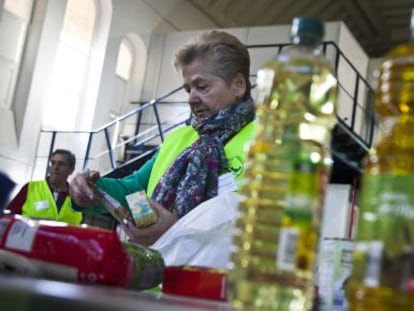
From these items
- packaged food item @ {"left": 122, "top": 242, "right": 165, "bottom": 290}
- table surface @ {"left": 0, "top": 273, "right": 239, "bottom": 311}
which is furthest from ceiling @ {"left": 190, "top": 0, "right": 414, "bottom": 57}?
table surface @ {"left": 0, "top": 273, "right": 239, "bottom": 311}

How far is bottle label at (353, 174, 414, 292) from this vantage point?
1.92 ft

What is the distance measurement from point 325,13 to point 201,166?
963 cm

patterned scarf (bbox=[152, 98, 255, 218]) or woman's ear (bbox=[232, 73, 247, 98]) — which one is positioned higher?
woman's ear (bbox=[232, 73, 247, 98])

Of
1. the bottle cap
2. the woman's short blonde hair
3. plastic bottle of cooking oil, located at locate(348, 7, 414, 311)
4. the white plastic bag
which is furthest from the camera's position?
the woman's short blonde hair

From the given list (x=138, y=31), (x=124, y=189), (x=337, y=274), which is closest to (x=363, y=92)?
(x=138, y=31)

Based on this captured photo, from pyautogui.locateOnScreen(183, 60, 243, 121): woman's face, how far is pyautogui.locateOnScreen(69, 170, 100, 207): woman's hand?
34cm

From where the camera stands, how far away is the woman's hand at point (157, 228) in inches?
62.9

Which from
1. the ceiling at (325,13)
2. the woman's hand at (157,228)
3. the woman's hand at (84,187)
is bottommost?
the woman's hand at (157,228)

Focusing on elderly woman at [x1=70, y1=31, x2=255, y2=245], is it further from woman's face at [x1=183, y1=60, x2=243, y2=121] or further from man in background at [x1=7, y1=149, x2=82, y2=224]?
man in background at [x1=7, y1=149, x2=82, y2=224]

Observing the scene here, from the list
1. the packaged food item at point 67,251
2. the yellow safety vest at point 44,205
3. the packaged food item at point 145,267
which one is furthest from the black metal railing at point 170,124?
the packaged food item at point 67,251

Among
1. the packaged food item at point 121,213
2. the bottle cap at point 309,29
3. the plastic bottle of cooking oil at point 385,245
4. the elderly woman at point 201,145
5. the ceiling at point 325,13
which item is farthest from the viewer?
the ceiling at point 325,13

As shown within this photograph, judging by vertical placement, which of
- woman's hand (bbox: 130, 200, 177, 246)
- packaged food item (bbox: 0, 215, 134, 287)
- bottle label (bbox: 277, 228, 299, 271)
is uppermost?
woman's hand (bbox: 130, 200, 177, 246)

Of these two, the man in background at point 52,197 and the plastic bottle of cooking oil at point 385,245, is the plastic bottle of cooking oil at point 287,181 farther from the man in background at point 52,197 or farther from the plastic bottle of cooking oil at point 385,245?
the man in background at point 52,197

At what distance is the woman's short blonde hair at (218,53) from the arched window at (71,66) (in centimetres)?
647
